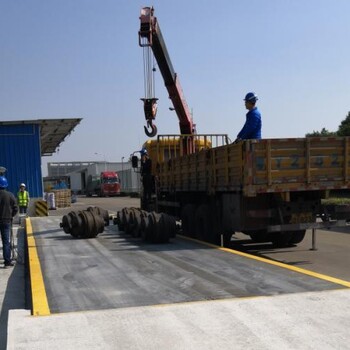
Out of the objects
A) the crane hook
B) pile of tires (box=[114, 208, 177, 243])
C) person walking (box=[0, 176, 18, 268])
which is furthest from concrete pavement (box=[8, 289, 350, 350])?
the crane hook

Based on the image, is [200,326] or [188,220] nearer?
[200,326]

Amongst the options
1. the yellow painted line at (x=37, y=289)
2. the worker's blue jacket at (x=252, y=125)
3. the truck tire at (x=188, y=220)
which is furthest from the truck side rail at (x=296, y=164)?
the yellow painted line at (x=37, y=289)

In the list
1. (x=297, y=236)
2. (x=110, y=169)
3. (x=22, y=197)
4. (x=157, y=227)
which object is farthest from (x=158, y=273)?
(x=110, y=169)

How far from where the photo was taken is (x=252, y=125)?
10.1 meters

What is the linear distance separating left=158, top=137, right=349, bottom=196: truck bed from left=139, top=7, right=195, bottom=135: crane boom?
5492 millimetres

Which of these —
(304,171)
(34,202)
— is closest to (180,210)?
(304,171)

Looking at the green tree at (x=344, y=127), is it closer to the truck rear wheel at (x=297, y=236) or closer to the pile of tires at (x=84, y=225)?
the truck rear wheel at (x=297, y=236)

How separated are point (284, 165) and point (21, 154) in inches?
618

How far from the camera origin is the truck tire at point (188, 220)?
40.5ft

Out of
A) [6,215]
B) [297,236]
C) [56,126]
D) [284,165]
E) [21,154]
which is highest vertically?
[56,126]

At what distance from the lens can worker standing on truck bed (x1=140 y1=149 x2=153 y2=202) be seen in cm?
1566

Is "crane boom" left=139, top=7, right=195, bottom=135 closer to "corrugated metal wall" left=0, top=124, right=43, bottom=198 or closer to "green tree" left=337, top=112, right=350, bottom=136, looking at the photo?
"corrugated metal wall" left=0, top=124, right=43, bottom=198

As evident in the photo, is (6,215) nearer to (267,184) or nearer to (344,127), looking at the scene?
(267,184)

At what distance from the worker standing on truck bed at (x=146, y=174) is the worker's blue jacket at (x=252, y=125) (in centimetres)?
590
